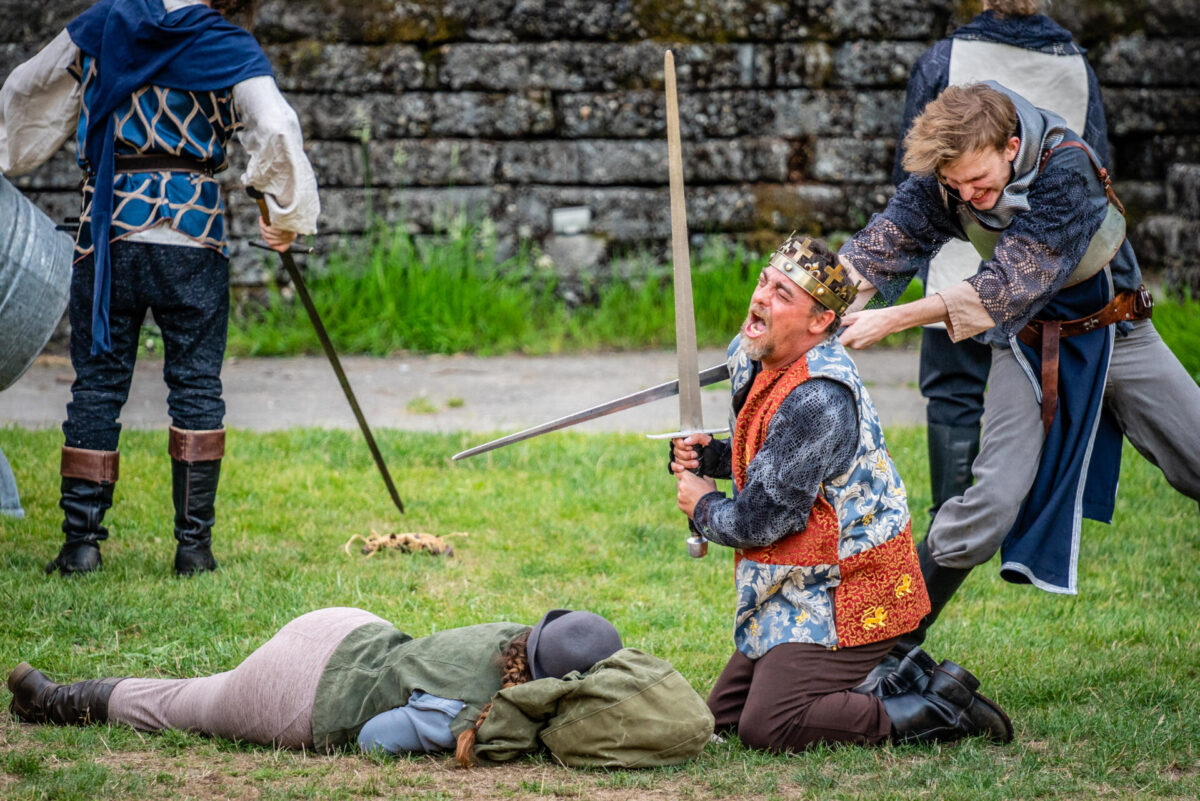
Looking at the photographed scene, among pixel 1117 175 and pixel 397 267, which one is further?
pixel 1117 175

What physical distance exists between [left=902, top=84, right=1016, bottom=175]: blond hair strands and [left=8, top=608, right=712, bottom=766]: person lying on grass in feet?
4.65

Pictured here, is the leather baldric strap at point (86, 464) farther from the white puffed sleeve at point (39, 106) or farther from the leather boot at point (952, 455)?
the leather boot at point (952, 455)

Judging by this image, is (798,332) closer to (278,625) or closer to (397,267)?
(278,625)

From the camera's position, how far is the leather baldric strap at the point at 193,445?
4.36 meters

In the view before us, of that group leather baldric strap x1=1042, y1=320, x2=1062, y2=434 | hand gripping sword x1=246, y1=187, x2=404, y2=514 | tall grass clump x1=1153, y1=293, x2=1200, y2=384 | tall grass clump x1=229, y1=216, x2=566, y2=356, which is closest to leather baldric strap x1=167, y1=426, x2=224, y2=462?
hand gripping sword x1=246, y1=187, x2=404, y2=514

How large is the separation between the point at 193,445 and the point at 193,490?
0.16m

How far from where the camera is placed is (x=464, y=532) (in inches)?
197

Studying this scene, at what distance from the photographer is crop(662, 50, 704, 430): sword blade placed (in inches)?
116

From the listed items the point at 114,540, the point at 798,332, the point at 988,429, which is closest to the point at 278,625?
the point at 114,540

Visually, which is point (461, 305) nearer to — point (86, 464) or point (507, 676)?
point (86, 464)

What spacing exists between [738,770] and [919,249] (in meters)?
1.51

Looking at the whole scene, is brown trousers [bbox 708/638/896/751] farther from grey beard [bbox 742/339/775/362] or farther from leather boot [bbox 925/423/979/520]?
leather boot [bbox 925/423/979/520]

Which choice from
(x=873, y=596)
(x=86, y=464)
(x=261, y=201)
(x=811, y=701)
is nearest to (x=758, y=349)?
(x=873, y=596)

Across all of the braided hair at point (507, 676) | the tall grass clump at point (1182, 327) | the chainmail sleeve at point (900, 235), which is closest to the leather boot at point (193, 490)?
the braided hair at point (507, 676)
